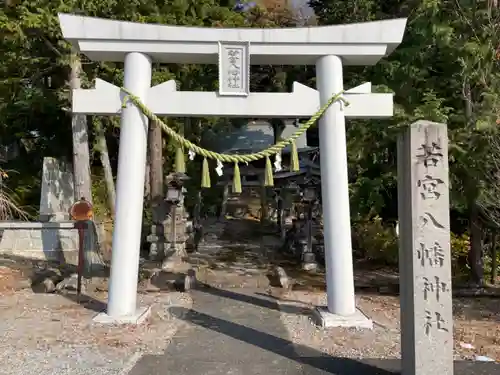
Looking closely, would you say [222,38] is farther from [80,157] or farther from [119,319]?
[80,157]

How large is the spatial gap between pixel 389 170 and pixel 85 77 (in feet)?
24.1

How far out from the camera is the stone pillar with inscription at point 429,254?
4422 mm

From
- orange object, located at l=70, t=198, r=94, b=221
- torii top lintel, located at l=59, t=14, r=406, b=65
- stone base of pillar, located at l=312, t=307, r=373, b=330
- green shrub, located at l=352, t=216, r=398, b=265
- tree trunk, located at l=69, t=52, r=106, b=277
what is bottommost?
stone base of pillar, located at l=312, t=307, r=373, b=330

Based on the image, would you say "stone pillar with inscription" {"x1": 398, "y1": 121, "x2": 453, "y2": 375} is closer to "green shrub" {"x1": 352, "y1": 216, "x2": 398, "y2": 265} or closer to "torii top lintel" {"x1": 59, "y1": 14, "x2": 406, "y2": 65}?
"torii top lintel" {"x1": 59, "y1": 14, "x2": 406, "y2": 65}

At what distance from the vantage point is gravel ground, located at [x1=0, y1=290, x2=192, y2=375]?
205 inches

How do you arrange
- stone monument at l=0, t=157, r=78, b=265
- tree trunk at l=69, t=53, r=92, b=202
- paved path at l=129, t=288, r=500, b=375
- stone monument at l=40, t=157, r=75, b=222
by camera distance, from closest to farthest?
paved path at l=129, t=288, r=500, b=375 → tree trunk at l=69, t=53, r=92, b=202 → stone monument at l=0, t=157, r=78, b=265 → stone monument at l=40, t=157, r=75, b=222

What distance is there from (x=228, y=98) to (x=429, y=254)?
355cm

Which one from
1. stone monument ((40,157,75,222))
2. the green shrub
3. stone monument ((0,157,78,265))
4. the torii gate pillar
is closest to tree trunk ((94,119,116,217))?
stone monument ((40,157,75,222))

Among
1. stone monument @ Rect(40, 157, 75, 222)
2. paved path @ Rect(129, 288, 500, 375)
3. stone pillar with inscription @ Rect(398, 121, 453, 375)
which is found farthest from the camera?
stone monument @ Rect(40, 157, 75, 222)

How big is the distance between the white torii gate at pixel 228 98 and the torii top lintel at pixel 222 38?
1 cm

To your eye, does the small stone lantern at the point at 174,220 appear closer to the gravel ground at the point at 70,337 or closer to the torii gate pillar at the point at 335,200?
the gravel ground at the point at 70,337

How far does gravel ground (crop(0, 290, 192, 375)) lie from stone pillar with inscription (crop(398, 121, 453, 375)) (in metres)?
2.82

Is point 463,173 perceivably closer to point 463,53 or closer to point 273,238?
point 463,53

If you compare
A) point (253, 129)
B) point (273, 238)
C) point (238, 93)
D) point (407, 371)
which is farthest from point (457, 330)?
point (253, 129)
